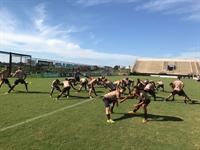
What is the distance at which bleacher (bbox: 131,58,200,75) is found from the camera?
285ft

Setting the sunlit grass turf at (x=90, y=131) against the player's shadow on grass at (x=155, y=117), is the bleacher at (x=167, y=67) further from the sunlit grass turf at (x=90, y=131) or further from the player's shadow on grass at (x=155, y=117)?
the sunlit grass turf at (x=90, y=131)

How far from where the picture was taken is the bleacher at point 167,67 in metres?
86.9

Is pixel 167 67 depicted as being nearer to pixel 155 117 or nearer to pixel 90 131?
pixel 155 117

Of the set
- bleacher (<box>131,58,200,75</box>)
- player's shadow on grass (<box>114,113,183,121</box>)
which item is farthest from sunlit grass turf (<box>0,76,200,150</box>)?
bleacher (<box>131,58,200,75</box>)

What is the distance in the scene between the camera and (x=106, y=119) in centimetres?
723

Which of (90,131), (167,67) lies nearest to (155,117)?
(90,131)

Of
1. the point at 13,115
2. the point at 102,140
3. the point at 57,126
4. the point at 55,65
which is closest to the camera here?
the point at 102,140

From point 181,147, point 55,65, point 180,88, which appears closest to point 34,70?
point 55,65

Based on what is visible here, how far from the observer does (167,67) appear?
9212 cm

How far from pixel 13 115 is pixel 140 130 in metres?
4.76

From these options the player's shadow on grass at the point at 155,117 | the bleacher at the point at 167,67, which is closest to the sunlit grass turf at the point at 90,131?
the player's shadow on grass at the point at 155,117

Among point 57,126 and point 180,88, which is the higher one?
point 180,88

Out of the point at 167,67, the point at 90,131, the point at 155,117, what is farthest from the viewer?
the point at 167,67

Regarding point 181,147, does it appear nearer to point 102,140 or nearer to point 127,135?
point 127,135
